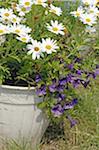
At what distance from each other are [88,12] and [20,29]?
390 millimetres

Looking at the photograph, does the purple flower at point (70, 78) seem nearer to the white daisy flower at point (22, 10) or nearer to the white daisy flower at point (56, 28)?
the white daisy flower at point (56, 28)

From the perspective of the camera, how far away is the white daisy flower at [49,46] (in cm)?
188

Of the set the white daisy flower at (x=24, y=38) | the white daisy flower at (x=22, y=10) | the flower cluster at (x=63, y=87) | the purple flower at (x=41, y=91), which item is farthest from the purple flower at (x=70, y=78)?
the white daisy flower at (x=22, y=10)

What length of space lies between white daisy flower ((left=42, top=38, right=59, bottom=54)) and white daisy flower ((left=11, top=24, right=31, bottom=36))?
90 millimetres

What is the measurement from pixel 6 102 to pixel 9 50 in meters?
0.24

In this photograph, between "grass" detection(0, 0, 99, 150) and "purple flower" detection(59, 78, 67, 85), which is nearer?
"purple flower" detection(59, 78, 67, 85)

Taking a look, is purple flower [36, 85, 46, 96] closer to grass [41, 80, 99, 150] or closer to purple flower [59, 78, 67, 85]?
purple flower [59, 78, 67, 85]

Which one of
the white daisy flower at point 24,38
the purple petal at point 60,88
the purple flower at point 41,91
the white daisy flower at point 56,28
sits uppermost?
the white daisy flower at point 56,28

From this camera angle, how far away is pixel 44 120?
212 centimetres

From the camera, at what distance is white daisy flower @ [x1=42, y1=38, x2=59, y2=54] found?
1.88m

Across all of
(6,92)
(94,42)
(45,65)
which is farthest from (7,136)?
(94,42)

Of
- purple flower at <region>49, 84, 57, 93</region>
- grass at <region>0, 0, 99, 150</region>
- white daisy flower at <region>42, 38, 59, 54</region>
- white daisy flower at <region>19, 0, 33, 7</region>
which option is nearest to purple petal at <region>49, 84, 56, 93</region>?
purple flower at <region>49, 84, 57, 93</region>

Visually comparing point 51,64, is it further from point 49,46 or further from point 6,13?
point 6,13

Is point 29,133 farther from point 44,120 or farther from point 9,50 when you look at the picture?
point 9,50
